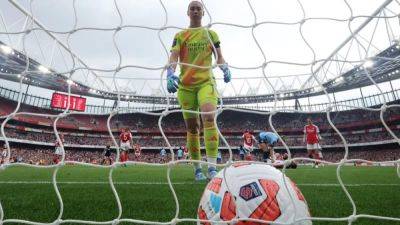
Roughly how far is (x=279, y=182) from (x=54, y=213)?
179 cm

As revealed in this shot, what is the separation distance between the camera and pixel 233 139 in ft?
121

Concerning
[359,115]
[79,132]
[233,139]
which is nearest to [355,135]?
[359,115]

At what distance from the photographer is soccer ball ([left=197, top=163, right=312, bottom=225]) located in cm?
173

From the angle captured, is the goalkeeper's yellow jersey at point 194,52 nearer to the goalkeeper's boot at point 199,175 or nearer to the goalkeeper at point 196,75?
the goalkeeper at point 196,75

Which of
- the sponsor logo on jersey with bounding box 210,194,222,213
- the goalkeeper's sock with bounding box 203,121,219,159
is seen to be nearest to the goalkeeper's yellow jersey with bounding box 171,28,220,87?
the goalkeeper's sock with bounding box 203,121,219,159

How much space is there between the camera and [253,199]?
1771mm

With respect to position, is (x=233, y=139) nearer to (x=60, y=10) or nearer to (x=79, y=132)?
(x=79, y=132)

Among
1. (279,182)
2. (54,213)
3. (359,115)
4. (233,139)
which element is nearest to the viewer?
(279,182)

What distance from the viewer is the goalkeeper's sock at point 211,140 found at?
12.1 feet

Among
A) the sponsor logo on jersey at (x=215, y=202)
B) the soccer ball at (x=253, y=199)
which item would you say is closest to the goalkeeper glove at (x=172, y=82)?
the soccer ball at (x=253, y=199)

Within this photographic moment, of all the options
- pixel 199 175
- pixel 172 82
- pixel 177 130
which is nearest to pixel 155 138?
pixel 177 130

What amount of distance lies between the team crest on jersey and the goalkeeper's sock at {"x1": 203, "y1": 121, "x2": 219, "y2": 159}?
72.7 inches

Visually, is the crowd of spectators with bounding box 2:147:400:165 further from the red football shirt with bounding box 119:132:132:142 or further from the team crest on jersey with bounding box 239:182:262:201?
the team crest on jersey with bounding box 239:182:262:201

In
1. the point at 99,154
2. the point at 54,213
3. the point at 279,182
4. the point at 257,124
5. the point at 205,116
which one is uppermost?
the point at 257,124
